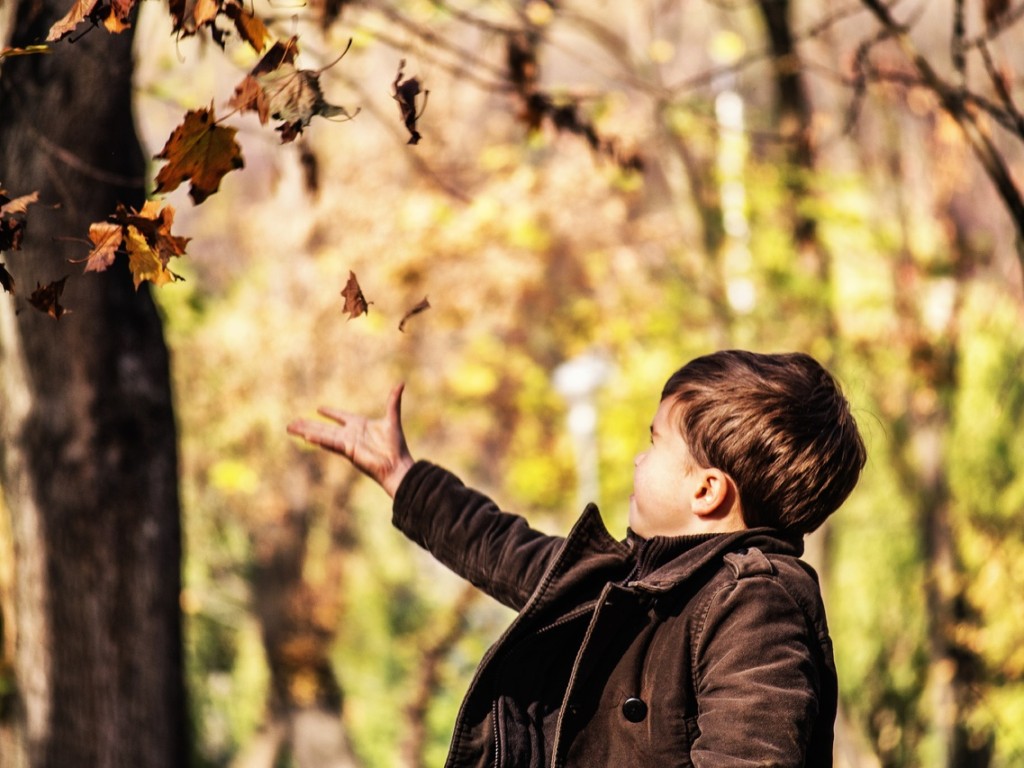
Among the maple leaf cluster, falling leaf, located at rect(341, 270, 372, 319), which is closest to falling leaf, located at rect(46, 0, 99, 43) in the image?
the maple leaf cluster

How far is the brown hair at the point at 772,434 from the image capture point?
94.9 inches

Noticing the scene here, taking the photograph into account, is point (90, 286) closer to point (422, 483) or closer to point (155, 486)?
point (155, 486)

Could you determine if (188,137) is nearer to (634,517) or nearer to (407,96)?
(407,96)

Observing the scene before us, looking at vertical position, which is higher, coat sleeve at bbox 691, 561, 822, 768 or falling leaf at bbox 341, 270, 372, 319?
falling leaf at bbox 341, 270, 372, 319

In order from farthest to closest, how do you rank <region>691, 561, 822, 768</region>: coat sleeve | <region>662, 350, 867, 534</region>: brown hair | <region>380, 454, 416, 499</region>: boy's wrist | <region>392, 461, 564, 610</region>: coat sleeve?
<region>380, 454, 416, 499</region>: boy's wrist
<region>392, 461, 564, 610</region>: coat sleeve
<region>662, 350, 867, 534</region>: brown hair
<region>691, 561, 822, 768</region>: coat sleeve

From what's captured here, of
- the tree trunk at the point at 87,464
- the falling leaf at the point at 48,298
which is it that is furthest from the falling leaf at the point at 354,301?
the tree trunk at the point at 87,464

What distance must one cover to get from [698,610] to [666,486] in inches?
10.2

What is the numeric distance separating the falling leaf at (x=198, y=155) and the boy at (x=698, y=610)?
89 cm

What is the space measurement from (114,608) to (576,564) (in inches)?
88.9

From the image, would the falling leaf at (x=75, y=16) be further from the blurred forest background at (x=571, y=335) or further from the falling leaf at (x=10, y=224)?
the blurred forest background at (x=571, y=335)

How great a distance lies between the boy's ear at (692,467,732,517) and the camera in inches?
95.7

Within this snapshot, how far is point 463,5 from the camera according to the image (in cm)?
1194

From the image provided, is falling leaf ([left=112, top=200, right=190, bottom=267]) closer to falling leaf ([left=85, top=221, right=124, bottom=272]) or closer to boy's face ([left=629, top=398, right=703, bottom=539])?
falling leaf ([left=85, top=221, right=124, bottom=272])

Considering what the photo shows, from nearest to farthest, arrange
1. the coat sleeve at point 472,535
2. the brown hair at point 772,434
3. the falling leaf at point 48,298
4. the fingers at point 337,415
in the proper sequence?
the falling leaf at point 48,298
the brown hair at point 772,434
the coat sleeve at point 472,535
the fingers at point 337,415
